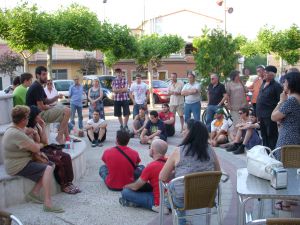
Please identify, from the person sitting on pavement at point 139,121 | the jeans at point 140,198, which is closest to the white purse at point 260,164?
the jeans at point 140,198

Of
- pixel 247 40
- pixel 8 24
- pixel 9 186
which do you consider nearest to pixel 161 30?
pixel 247 40

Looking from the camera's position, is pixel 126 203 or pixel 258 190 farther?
pixel 126 203

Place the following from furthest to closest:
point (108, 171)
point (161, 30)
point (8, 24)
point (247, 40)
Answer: point (161, 30) < point (247, 40) < point (8, 24) < point (108, 171)

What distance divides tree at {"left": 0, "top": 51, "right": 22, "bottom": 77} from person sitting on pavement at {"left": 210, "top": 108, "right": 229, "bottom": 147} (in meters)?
32.1

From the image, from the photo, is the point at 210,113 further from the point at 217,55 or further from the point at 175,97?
the point at 217,55

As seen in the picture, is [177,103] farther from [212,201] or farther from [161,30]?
[161,30]

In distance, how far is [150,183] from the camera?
604cm

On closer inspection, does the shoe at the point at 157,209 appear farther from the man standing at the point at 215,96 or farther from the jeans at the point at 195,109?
the jeans at the point at 195,109

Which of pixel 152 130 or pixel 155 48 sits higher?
pixel 155 48

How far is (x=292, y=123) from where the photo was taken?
5730 mm

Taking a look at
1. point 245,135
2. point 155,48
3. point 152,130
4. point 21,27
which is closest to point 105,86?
point 155,48

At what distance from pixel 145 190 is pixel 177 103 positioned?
7295 mm

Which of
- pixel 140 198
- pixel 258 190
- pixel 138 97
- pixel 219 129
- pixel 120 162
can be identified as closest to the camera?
pixel 258 190

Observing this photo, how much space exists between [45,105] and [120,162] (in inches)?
93.4
